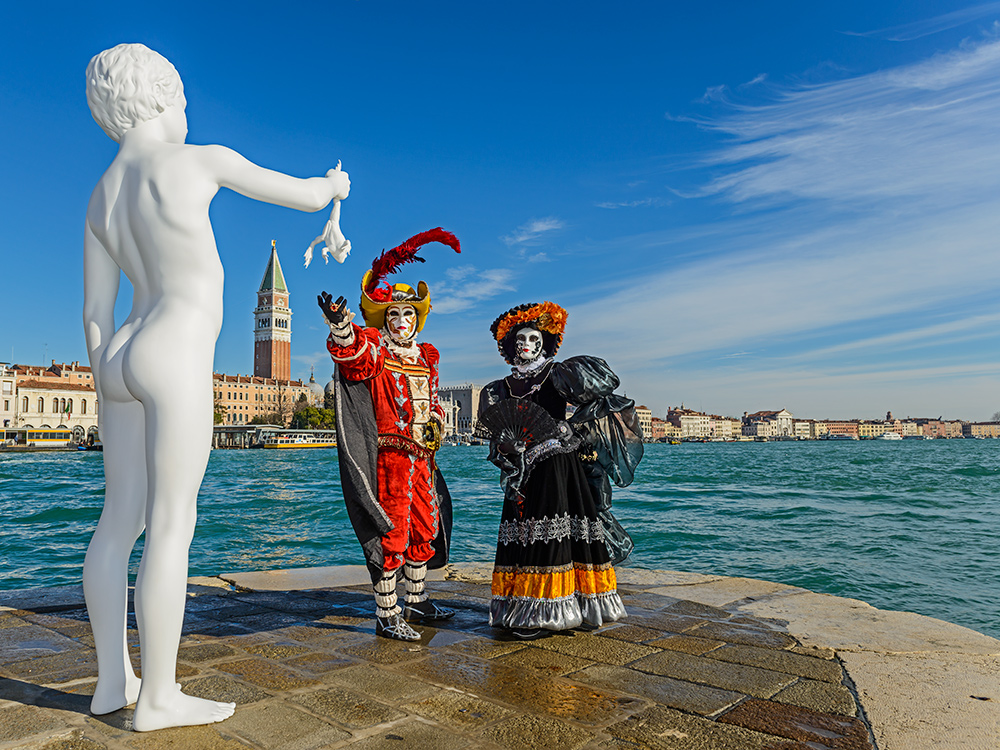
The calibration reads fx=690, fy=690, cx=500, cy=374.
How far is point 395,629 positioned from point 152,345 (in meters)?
2.16

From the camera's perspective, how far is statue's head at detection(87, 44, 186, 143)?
8.80 feet

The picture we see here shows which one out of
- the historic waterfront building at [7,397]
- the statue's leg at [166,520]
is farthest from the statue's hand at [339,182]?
the historic waterfront building at [7,397]

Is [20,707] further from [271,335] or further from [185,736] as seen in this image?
[271,335]

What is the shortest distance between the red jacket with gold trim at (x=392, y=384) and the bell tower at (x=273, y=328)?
500 ft

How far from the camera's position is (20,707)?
264 cm

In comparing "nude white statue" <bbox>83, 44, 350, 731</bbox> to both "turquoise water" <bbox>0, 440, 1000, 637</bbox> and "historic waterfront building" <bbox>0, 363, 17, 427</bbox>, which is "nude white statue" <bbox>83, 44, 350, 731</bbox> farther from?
"historic waterfront building" <bbox>0, 363, 17, 427</bbox>

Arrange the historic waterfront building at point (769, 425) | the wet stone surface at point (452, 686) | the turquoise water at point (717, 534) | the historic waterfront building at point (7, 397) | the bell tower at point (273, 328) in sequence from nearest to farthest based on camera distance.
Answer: the wet stone surface at point (452, 686) → the turquoise water at point (717, 534) → the historic waterfront building at point (7, 397) → the bell tower at point (273, 328) → the historic waterfront building at point (769, 425)

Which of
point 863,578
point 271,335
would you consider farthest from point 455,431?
point 863,578

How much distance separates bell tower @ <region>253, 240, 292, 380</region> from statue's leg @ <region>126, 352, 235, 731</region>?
154024 mm

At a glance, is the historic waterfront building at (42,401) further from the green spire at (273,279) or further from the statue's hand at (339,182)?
the statue's hand at (339,182)

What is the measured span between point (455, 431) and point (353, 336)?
144 m

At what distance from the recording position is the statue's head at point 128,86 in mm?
2684

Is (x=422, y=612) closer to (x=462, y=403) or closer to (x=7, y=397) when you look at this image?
(x=7, y=397)

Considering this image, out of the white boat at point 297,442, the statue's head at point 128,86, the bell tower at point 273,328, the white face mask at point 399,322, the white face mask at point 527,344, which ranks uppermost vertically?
the bell tower at point 273,328
